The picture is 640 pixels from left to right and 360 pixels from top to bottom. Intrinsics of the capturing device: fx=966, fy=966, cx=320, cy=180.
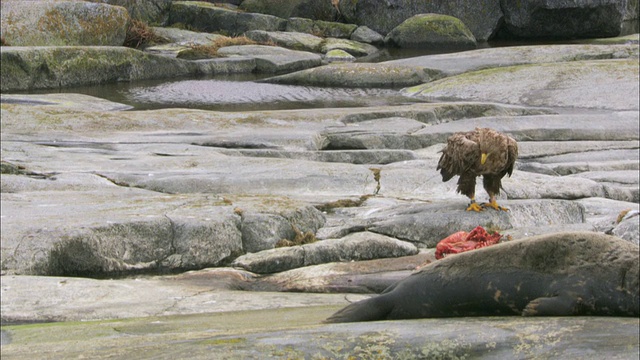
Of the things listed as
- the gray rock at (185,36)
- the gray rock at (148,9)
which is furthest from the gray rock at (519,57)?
the gray rock at (148,9)

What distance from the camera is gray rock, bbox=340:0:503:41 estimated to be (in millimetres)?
30891

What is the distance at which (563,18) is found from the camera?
29844mm

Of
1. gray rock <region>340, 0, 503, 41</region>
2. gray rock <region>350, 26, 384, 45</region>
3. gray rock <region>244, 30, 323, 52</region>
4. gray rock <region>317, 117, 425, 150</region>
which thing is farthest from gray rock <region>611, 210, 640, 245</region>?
gray rock <region>340, 0, 503, 41</region>

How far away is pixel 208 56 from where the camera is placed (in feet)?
83.1

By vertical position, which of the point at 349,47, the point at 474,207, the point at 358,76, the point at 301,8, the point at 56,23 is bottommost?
the point at 474,207

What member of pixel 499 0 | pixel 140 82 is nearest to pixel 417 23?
pixel 499 0

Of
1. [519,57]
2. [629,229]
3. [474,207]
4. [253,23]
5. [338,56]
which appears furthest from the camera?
[253,23]

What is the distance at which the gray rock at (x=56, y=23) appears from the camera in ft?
76.8

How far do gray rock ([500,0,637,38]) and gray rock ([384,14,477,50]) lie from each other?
257 cm

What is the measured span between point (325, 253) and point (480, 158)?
1.61 meters

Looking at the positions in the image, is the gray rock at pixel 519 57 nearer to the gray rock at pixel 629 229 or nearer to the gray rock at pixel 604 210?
the gray rock at pixel 604 210

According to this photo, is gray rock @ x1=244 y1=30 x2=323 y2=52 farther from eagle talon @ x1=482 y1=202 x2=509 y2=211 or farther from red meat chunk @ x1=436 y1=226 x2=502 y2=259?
red meat chunk @ x1=436 y1=226 x2=502 y2=259

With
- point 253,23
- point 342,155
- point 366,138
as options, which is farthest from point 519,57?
point 253,23

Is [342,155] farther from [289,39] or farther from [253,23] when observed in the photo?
[253,23]
